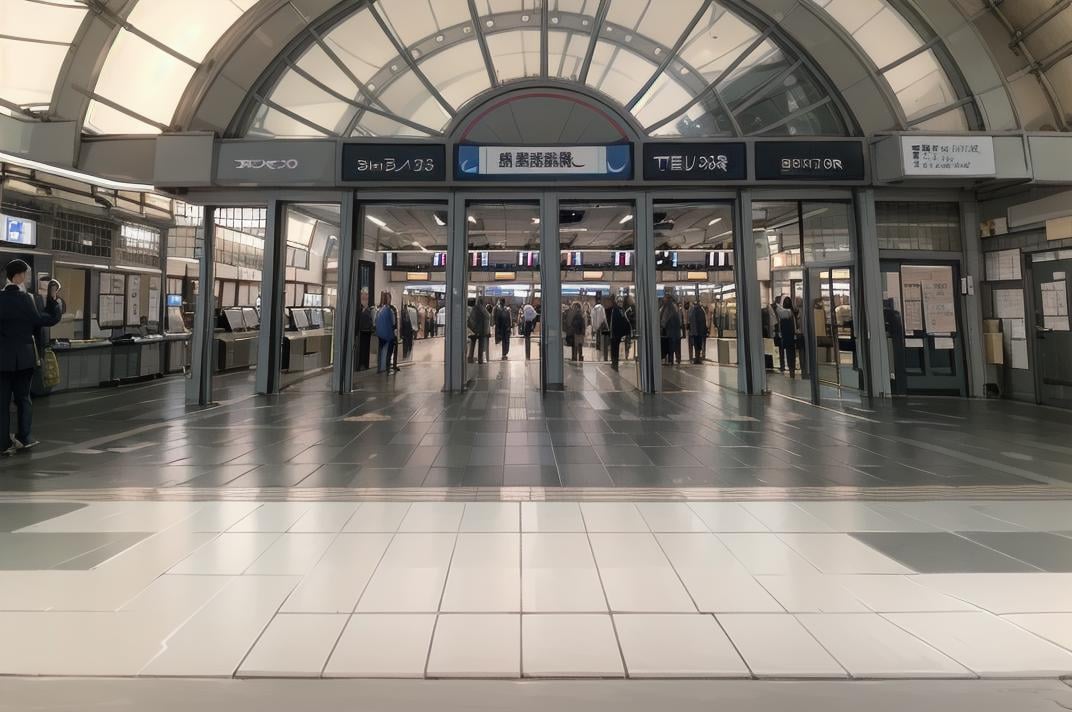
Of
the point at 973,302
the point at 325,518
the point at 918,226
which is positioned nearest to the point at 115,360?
the point at 325,518

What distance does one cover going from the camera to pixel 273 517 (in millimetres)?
3795

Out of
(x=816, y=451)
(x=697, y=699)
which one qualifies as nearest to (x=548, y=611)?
(x=697, y=699)

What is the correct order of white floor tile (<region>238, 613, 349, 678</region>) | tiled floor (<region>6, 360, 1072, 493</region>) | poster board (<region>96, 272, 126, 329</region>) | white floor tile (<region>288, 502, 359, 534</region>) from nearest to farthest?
white floor tile (<region>238, 613, 349, 678</region>)
white floor tile (<region>288, 502, 359, 534</region>)
tiled floor (<region>6, 360, 1072, 493</region>)
poster board (<region>96, 272, 126, 329</region>)

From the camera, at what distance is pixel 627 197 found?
9.68m

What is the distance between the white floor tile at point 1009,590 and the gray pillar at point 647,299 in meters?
6.86

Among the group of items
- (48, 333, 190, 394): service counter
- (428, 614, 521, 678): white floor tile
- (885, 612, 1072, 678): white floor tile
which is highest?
(48, 333, 190, 394): service counter

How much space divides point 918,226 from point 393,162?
9.42 m

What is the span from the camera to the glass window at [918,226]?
32.0 feet

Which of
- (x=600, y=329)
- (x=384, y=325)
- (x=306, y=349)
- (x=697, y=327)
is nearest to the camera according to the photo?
(x=306, y=349)

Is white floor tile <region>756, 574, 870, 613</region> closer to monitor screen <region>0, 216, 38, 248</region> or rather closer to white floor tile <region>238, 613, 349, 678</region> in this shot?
white floor tile <region>238, 613, 349, 678</region>

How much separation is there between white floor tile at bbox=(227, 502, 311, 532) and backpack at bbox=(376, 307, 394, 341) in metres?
8.95

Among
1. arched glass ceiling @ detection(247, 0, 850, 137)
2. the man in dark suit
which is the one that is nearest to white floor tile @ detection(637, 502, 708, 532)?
the man in dark suit

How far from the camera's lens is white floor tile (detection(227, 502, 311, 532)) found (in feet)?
11.8

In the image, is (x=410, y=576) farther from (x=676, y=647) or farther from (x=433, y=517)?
(x=676, y=647)
